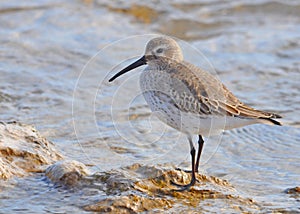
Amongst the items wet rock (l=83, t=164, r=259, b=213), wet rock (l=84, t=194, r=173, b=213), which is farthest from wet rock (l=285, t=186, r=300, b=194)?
wet rock (l=84, t=194, r=173, b=213)

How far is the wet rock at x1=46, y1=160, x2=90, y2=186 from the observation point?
18.5 feet

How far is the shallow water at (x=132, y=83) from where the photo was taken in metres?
7.00

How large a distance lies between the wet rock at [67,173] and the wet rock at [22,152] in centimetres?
30

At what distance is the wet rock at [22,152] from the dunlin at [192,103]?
Result: 1.06 m

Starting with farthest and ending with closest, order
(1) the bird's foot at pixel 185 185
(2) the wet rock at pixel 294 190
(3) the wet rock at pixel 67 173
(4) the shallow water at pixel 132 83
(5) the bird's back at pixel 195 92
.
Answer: (4) the shallow water at pixel 132 83
(2) the wet rock at pixel 294 190
(5) the bird's back at pixel 195 92
(1) the bird's foot at pixel 185 185
(3) the wet rock at pixel 67 173

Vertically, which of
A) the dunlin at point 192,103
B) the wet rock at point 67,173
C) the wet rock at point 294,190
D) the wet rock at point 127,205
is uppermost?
the dunlin at point 192,103

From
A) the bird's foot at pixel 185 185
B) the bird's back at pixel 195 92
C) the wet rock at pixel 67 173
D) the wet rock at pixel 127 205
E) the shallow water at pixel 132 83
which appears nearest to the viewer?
the wet rock at pixel 127 205

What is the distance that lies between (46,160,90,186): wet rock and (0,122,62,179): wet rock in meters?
0.30

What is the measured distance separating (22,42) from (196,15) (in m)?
3.83

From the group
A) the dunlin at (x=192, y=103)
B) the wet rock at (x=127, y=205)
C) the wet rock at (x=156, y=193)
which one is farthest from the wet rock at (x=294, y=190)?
the wet rock at (x=127, y=205)

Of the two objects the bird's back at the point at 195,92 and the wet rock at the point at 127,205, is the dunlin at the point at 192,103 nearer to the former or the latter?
the bird's back at the point at 195,92

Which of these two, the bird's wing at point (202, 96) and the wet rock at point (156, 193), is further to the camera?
the bird's wing at point (202, 96)

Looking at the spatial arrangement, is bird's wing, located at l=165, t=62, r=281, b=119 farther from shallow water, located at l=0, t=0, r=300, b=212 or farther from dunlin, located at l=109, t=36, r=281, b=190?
shallow water, located at l=0, t=0, r=300, b=212

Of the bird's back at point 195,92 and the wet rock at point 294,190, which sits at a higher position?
the bird's back at point 195,92
